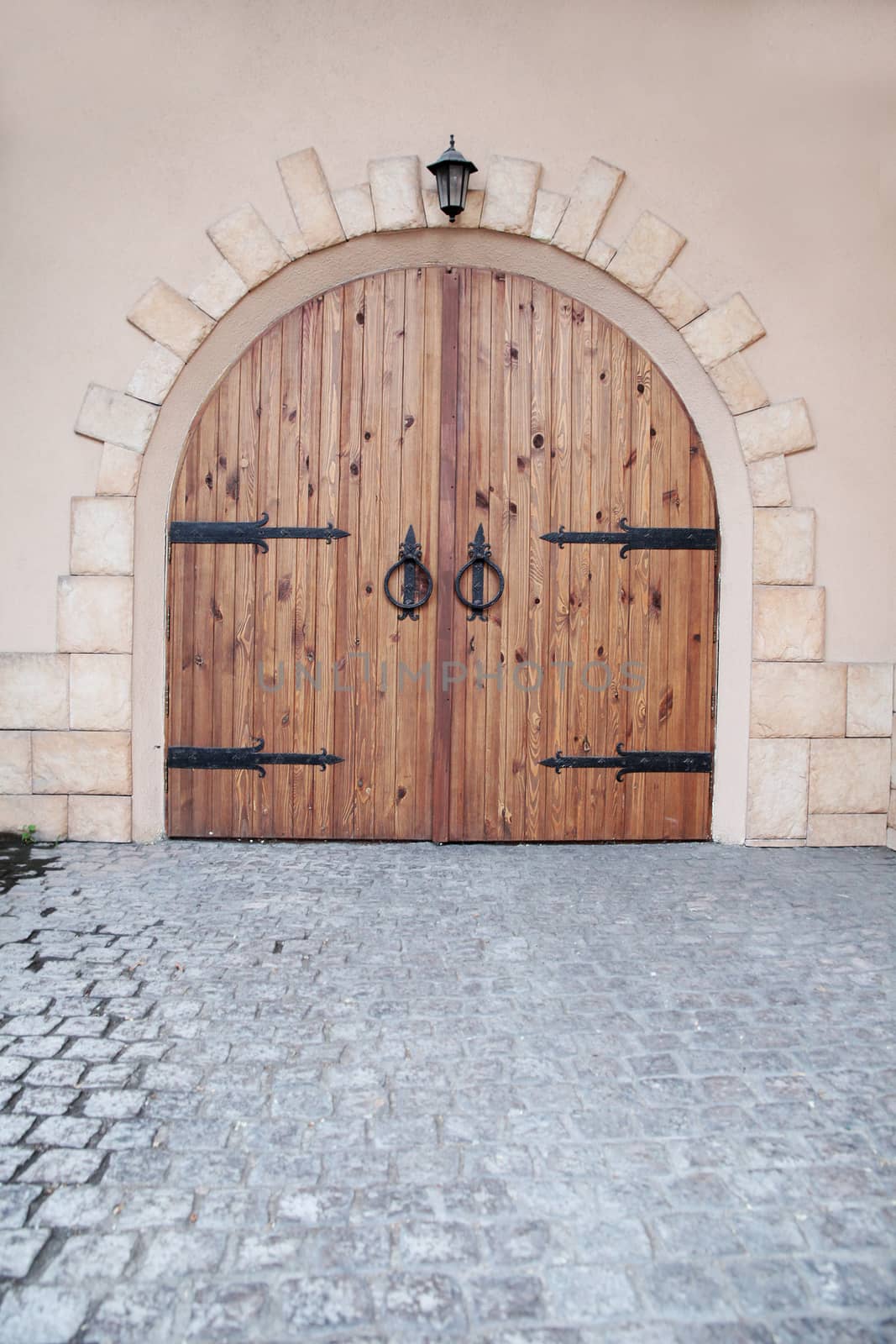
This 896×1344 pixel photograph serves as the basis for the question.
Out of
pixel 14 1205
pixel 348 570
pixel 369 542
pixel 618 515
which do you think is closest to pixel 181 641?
pixel 348 570

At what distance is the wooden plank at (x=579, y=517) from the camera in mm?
3783

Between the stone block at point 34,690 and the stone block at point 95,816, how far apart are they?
323mm

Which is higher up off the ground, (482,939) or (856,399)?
(856,399)

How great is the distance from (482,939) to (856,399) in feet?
8.54

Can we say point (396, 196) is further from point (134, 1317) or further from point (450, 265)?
point (134, 1317)

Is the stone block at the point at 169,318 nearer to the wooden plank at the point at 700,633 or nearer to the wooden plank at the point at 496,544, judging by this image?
the wooden plank at the point at 496,544

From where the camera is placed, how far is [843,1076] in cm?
189

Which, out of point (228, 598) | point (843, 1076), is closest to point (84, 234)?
point (228, 598)

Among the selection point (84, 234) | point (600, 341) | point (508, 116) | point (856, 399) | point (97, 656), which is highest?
point (508, 116)

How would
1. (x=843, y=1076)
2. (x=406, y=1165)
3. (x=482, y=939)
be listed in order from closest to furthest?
(x=406, y=1165) < (x=843, y=1076) < (x=482, y=939)

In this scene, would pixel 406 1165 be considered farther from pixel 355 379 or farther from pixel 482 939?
pixel 355 379

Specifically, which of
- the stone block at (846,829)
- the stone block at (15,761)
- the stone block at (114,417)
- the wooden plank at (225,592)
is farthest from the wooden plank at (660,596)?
the stone block at (15,761)

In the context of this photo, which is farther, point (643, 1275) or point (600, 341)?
point (600, 341)

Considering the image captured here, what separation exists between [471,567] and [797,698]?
4.58 ft
